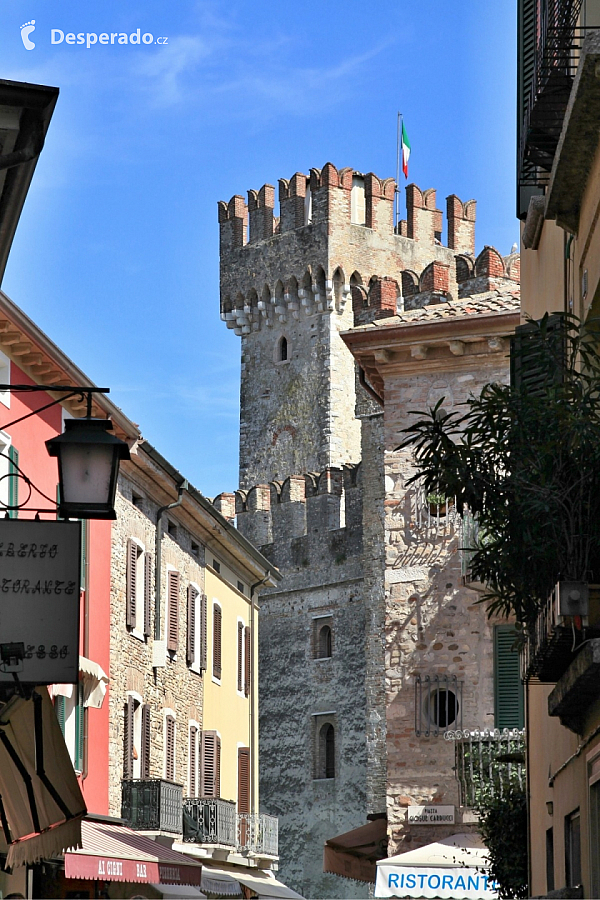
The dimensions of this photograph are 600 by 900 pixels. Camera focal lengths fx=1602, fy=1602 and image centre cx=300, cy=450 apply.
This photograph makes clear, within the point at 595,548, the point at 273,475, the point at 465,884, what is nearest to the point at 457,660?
the point at 465,884

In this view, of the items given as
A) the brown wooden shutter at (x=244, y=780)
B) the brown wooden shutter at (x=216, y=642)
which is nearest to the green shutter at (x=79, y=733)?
the brown wooden shutter at (x=216, y=642)

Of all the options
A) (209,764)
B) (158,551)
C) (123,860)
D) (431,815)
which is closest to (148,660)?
(158,551)

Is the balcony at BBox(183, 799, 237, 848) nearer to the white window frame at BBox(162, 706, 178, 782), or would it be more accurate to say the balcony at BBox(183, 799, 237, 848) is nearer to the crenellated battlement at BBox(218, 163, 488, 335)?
the white window frame at BBox(162, 706, 178, 782)

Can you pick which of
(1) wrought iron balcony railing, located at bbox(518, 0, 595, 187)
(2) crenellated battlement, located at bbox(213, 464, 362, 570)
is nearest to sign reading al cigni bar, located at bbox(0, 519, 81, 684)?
(1) wrought iron balcony railing, located at bbox(518, 0, 595, 187)

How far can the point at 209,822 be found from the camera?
2630 centimetres

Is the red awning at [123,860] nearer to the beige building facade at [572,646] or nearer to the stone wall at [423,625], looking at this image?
the stone wall at [423,625]

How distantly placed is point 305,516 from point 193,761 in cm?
1492

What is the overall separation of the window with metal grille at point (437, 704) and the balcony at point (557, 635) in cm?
1452

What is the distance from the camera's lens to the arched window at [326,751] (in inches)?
1618

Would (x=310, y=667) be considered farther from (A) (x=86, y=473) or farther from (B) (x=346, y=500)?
(A) (x=86, y=473)

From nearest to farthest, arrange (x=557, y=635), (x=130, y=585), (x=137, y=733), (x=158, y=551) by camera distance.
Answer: (x=557, y=635), (x=130, y=585), (x=137, y=733), (x=158, y=551)

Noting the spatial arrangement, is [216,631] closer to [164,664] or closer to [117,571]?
[164,664]

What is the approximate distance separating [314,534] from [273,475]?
1124cm

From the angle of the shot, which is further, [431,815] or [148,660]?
[148,660]
